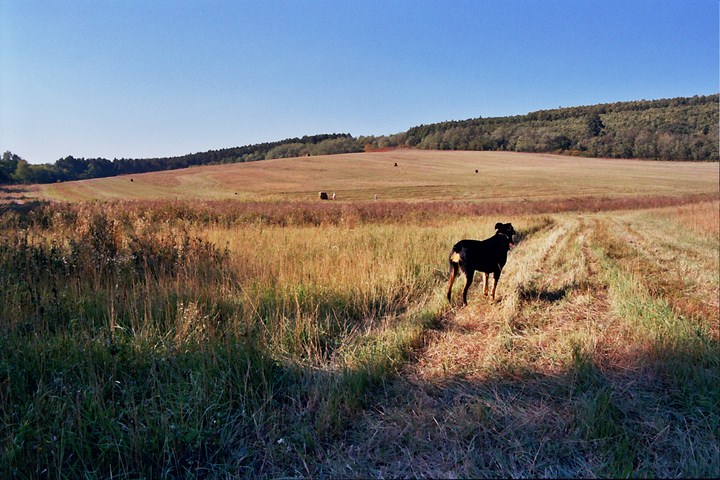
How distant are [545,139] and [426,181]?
37.3 metres

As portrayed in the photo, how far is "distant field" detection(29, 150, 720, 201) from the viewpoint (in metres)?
32.5

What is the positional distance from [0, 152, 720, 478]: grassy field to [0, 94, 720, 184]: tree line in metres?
45.9

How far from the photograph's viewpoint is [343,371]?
A: 2928 mm

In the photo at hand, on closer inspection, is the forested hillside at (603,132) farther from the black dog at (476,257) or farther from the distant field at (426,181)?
the black dog at (476,257)

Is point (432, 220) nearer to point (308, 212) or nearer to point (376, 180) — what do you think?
point (308, 212)

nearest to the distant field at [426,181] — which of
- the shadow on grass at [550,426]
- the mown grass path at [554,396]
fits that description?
the mown grass path at [554,396]

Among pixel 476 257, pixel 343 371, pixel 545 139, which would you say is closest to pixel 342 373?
pixel 343 371

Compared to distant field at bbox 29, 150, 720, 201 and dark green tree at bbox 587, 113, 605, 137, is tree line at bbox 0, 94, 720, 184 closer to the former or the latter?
dark green tree at bbox 587, 113, 605, 137

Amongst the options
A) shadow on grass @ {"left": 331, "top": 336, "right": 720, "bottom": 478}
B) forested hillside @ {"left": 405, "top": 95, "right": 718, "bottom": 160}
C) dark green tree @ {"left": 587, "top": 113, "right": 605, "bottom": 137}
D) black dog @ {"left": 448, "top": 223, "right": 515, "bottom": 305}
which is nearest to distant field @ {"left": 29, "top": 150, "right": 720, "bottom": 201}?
forested hillside @ {"left": 405, "top": 95, "right": 718, "bottom": 160}

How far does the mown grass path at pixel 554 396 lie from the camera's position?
2064mm

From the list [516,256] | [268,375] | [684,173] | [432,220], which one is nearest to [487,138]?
[684,173]

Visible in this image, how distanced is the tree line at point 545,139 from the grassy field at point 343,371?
150 ft

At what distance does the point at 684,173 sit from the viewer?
38.2 m

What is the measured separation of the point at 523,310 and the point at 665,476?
2489 millimetres
